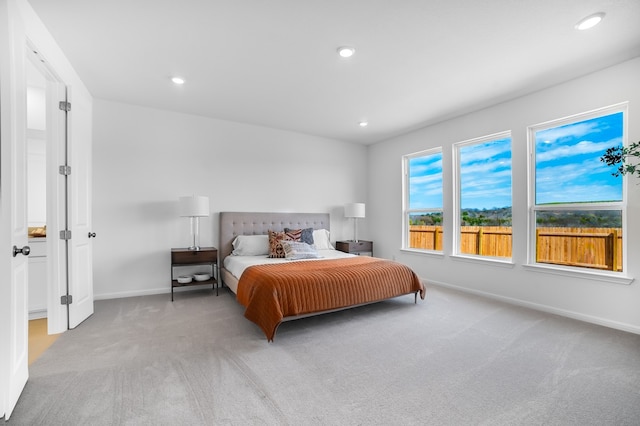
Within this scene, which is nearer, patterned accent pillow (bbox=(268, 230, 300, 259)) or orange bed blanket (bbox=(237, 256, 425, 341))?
orange bed blanket (bbox=(237, 256, 425, 341))

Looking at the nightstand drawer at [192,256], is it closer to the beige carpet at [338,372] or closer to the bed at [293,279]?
the bed at [293,279]

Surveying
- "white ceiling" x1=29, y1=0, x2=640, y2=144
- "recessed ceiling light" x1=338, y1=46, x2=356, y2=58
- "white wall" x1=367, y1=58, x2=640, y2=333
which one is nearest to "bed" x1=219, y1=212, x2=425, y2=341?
"white wall" x1=367, y1=58, x2=640, y2=333

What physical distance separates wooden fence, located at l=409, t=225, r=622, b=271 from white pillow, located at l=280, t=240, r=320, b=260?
7.76 ft

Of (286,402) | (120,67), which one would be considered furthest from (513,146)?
(120,67)

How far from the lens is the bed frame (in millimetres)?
4586

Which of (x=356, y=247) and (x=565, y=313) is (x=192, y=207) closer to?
(x=356, y=247)

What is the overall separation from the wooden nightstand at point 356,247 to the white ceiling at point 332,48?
2482 mm

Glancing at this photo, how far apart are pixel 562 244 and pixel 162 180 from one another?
526 cm

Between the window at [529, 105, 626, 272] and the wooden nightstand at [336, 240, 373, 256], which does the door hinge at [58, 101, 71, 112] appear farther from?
the window at [529, 105, 626, 272]

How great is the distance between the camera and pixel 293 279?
2.90m

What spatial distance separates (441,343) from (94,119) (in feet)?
16.0

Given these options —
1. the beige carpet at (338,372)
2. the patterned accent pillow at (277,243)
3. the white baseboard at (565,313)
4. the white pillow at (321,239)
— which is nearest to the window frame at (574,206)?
the white baseboard at (565,313)

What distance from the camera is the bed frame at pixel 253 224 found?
15.0 feet

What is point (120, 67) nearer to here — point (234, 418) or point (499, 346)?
point (234, 418)
